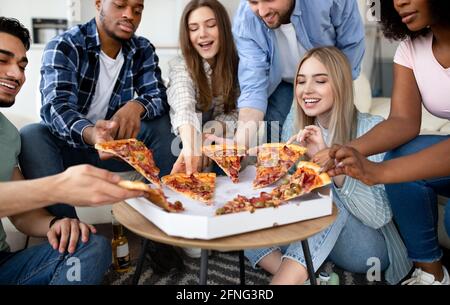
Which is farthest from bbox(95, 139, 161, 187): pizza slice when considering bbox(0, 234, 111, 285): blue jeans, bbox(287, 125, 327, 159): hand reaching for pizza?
bbox(287, 125, 327, 159): hand reaching for pizza

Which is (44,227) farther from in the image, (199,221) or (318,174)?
(318,174)

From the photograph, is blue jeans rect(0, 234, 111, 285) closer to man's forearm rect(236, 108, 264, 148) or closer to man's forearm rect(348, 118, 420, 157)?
man's forearm rect(236, 108, 264, 148)

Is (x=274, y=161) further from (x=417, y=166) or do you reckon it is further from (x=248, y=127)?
(x=417, y=166)

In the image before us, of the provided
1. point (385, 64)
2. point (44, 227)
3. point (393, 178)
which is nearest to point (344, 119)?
point (393, 178)

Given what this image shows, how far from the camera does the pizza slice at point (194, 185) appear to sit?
1.29 meters

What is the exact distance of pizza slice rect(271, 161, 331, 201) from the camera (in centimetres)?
123

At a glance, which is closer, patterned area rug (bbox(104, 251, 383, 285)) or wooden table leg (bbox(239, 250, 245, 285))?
wooden table leg (bbox(239, 250, 245, 285))

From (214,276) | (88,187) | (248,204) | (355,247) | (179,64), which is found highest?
(179,64)

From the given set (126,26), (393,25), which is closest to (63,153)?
(126,26)

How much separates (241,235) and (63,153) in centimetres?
114

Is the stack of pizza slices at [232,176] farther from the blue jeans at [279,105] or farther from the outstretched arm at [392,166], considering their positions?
the blue jeans at [279,105]

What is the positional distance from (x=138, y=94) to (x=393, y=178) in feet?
Result: 4.31

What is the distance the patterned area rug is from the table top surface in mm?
655

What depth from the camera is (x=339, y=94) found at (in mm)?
1798
